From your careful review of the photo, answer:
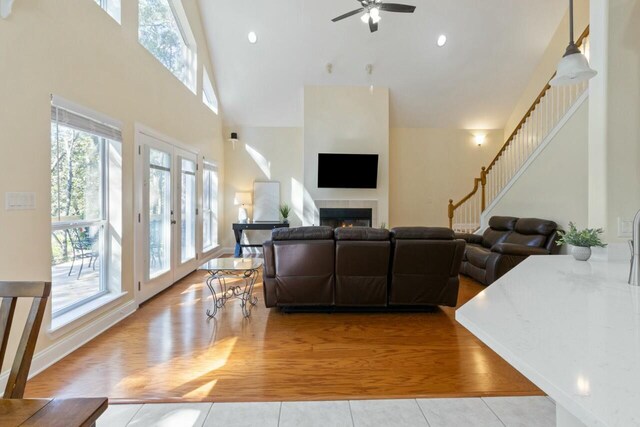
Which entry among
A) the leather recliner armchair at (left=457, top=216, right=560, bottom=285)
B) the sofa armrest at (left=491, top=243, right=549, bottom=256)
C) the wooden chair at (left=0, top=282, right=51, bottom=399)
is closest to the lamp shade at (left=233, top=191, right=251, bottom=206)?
the leather recliner armchair at (left=457, top=216, right=560, bottom=285)

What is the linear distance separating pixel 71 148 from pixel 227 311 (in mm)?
2169

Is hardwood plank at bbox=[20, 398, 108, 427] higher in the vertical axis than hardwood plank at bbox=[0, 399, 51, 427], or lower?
lower

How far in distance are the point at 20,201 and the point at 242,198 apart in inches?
204

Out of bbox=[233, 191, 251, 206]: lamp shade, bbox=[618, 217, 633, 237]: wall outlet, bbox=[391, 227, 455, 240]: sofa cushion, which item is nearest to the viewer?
bbox=[618, 217, 633, 237]: wall outlet

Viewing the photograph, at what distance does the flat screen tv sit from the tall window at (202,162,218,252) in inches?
88.4

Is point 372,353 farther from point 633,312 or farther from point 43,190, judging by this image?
point 43,190

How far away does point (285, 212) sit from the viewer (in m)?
7.23

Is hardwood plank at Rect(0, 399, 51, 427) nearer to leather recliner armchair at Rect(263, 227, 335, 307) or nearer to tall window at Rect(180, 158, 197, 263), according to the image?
leather recliner armchair at Rect(263, 227, 335, 307)

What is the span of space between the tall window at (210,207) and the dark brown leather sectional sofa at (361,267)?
3520 mm

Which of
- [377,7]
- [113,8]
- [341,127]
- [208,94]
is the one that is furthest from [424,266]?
[208,94]

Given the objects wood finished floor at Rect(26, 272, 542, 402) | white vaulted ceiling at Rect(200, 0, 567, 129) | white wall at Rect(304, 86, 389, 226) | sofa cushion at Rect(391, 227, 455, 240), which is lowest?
wood finished floor at Rect(26, 272, 542, 402)

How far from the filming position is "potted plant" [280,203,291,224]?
7223 mm

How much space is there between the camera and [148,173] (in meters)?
3.91

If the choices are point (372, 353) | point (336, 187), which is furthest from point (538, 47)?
point (372, 353)
